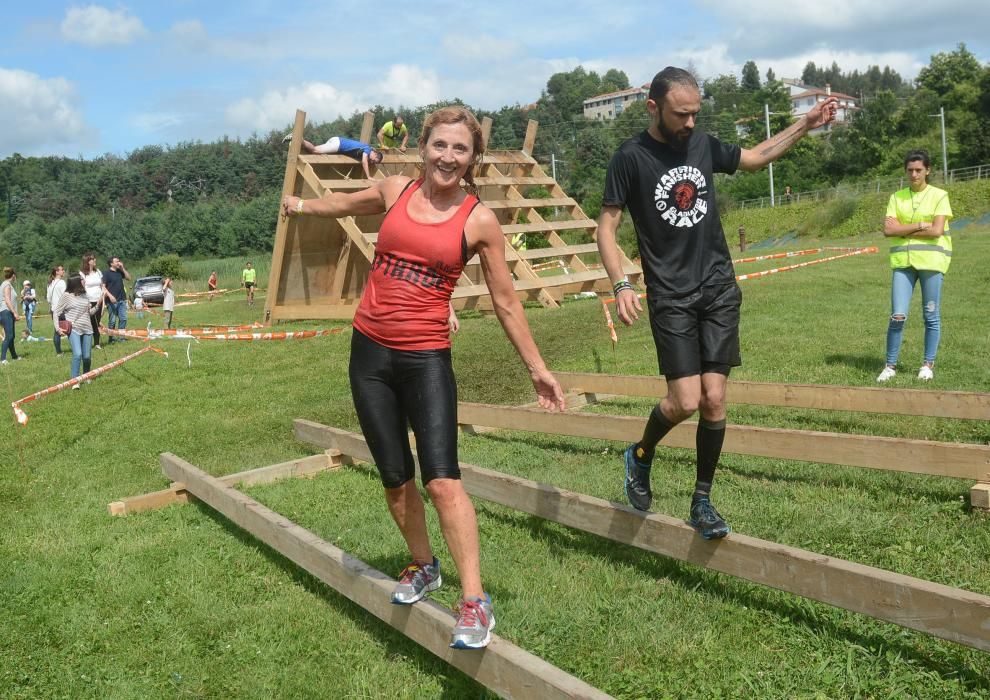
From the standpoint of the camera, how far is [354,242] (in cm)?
1764

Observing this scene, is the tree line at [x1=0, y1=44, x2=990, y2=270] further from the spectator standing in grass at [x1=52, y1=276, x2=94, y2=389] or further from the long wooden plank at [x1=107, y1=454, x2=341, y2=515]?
the long wooden plank at [x1=107, y1=454, x2=341, y2=515]

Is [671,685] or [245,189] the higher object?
[245,189]

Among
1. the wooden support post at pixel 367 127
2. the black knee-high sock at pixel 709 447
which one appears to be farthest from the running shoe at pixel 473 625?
the wooden support post at pixel 367 127

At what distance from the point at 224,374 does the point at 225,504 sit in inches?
308

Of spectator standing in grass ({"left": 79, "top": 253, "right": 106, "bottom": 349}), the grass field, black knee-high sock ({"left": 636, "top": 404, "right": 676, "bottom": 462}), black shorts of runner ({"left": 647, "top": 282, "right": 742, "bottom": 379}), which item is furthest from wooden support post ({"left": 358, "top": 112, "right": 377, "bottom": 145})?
black shorts of runner ({"left": 647, "top": 282, "right": 742, "bottom": 379})

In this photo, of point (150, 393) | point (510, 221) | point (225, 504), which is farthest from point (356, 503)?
point (510, 221)

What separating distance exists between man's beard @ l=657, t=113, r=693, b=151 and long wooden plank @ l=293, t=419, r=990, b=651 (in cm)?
194

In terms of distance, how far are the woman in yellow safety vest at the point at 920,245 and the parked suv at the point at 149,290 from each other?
34929 mm

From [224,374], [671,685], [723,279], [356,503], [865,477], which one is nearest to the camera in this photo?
[671,685]

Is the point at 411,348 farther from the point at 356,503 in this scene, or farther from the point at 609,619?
the point at 356,503

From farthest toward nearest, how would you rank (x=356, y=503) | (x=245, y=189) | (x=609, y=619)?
(x=245, y=189) < (x=356, y=503) < (x=609, y=619)

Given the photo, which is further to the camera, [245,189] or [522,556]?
[245,189]

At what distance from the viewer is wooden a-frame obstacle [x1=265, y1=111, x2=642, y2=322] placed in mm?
17766

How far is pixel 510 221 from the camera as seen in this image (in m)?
20.0
